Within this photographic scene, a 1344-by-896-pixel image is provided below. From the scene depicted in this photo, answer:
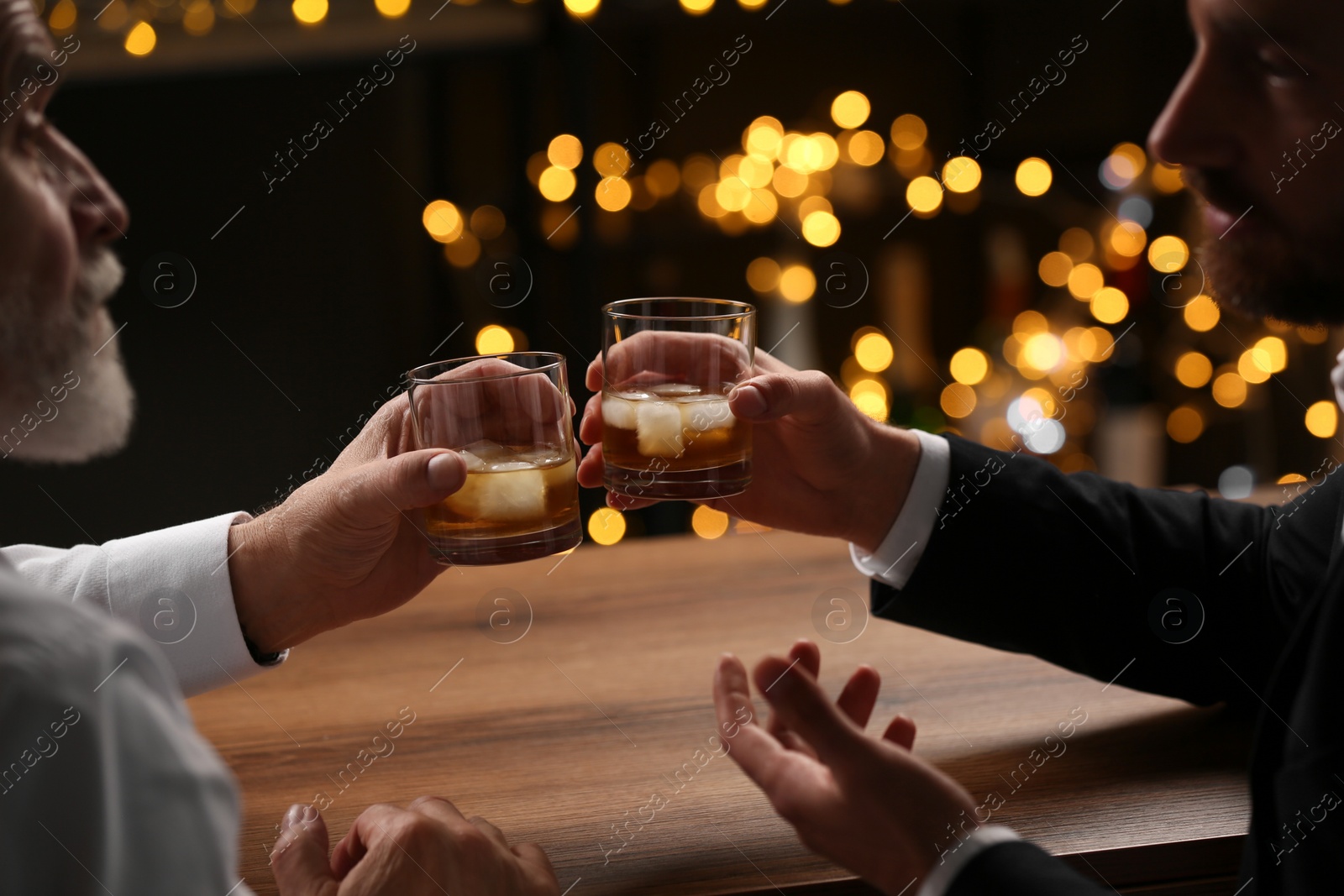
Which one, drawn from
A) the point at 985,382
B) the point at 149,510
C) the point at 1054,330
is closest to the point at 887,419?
the point at 985,382

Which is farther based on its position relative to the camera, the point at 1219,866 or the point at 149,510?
the point at 149,510

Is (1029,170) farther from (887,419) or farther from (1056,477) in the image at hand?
(1056,477)

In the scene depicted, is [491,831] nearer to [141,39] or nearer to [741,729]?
[741,729]

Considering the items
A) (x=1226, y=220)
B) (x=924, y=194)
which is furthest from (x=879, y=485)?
(x=924, y=194)

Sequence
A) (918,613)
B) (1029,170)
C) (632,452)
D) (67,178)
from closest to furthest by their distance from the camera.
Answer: (67,178) → (632,452) → (918,613) → (1029,170)

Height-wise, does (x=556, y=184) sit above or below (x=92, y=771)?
above

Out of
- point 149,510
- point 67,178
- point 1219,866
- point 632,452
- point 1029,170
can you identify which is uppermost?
point 1029,170

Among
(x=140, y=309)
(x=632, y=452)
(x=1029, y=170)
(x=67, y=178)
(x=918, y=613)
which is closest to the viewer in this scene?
(x=67, y=178)

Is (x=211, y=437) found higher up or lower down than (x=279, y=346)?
lower down

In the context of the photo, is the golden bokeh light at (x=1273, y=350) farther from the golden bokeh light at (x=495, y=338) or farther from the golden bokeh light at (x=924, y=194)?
the golden bokeh light at (x=495, y=338)
